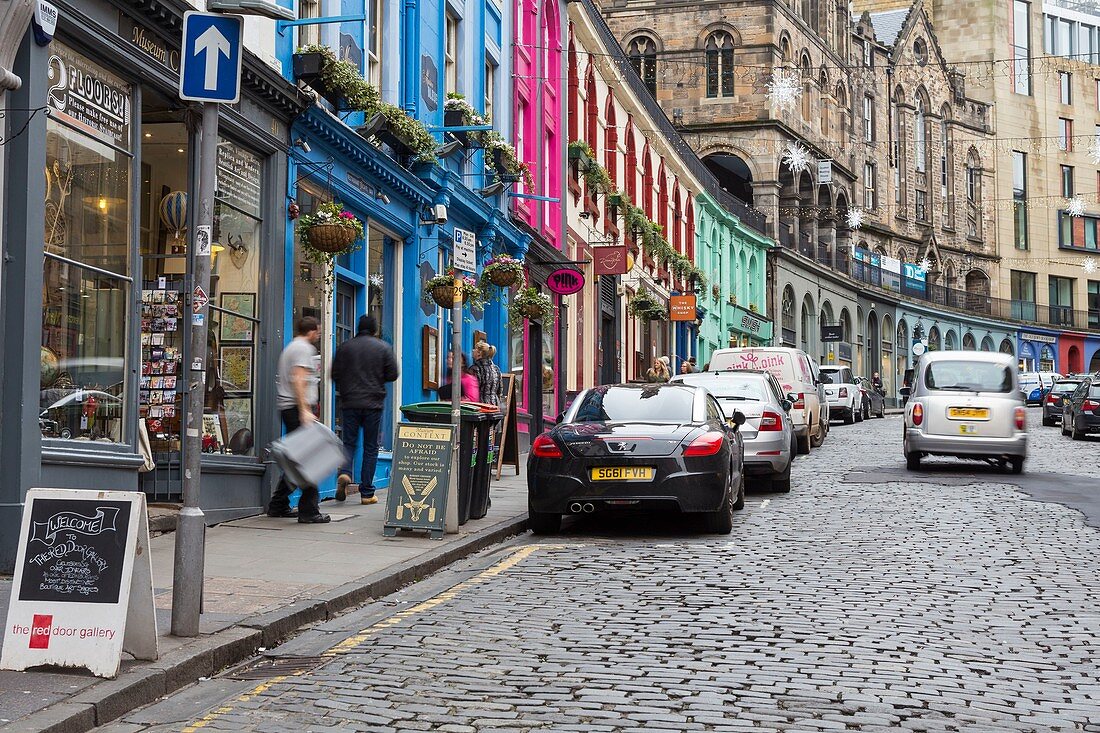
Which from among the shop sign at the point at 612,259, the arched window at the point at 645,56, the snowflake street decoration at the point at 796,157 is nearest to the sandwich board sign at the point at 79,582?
the shop sign at the point at 612,259

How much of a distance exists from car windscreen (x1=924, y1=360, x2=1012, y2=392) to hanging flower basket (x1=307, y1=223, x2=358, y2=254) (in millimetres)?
10073

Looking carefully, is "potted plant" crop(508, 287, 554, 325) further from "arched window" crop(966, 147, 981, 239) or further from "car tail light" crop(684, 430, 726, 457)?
"arched window" crop(966, 147, 981, 239)

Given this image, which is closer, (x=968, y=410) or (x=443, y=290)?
(x=443, y=290)

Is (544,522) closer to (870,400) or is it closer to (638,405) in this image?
(638,405)

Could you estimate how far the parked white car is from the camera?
40188 mm

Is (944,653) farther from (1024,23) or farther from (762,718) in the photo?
(1024,23)

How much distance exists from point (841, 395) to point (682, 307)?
5.81m

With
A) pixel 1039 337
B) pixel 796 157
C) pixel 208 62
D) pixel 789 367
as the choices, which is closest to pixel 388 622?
pixel 208 62

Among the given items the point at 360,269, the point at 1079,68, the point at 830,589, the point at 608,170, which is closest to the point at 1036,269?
the point at 1079,68

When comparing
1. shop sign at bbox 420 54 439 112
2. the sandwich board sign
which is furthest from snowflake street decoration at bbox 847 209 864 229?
the sandwich board sign

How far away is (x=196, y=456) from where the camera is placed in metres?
6.87

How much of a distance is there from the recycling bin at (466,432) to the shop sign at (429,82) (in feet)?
24.3

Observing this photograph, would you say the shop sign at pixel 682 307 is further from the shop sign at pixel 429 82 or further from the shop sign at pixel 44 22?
the shop sign at pixel 44 22

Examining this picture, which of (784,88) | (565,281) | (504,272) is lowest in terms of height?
(504,272)
